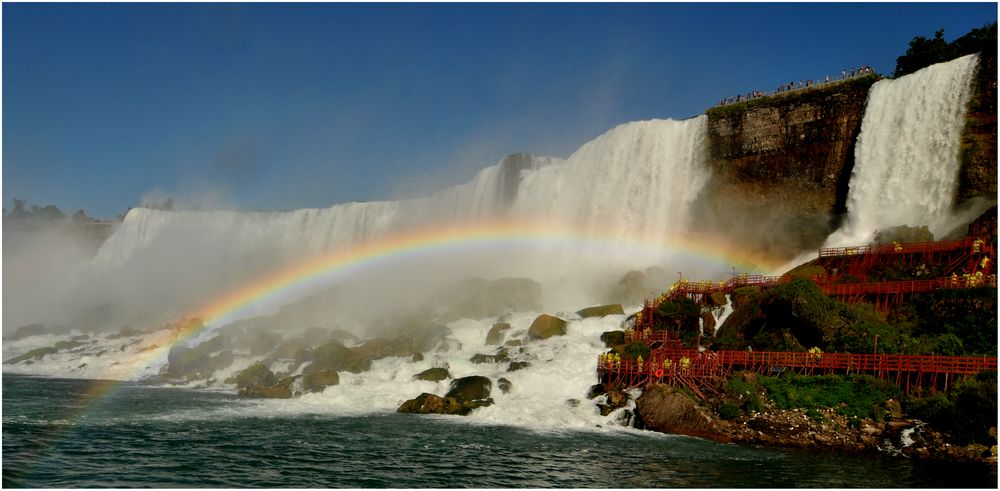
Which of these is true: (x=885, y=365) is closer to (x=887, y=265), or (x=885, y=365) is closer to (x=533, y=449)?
(x=887, y=265)

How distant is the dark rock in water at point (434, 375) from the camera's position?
1337 inches

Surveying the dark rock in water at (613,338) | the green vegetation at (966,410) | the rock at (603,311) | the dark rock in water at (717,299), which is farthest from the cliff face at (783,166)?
the green vegetation at (966,410)

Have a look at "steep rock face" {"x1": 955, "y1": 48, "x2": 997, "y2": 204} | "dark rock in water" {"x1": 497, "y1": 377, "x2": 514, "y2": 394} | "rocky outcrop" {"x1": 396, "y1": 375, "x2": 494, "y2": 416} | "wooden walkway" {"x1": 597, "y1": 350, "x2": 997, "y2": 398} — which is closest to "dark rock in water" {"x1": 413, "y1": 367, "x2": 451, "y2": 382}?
"rocky outcrop" {"x1": 396, "y1": 375, "x2": 494, "y2": 416}

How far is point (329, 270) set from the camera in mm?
73562

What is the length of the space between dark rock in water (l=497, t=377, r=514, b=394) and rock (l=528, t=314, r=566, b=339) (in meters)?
6.42

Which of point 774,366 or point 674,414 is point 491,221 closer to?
point 774,366

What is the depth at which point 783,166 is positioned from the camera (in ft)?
157

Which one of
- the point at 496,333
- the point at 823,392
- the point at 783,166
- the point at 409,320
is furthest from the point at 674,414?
the point at 783,166

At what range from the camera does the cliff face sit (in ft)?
148

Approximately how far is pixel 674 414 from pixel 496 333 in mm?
16660

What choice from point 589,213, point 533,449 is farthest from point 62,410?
point 589,213

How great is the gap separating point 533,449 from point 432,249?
176ft

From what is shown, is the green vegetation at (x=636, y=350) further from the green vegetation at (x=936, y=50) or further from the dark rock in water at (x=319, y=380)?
the green vegetation at (x=936, y=50)

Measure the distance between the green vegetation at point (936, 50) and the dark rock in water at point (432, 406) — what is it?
45.4m
